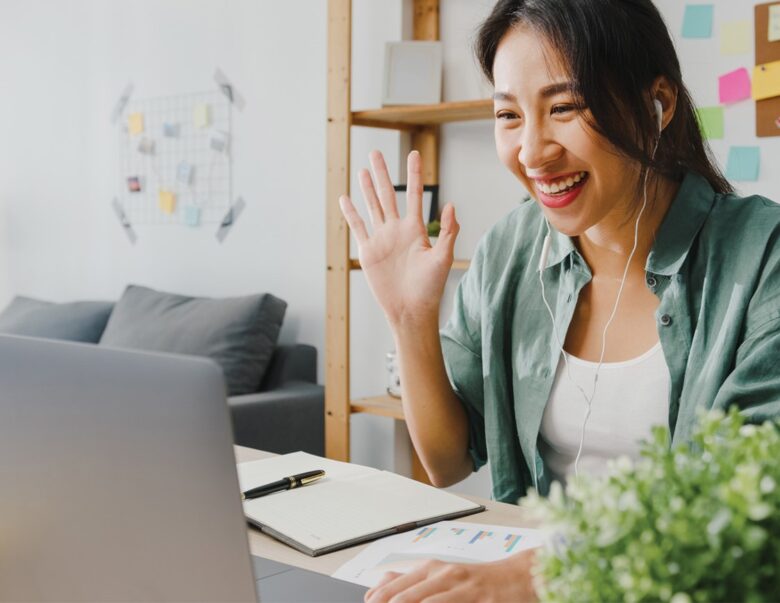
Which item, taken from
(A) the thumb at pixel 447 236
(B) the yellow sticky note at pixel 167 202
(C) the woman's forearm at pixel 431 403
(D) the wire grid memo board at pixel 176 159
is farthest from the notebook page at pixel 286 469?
(B) the yellow sticky note at pixel 167 202

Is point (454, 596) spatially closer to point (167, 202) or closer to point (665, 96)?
point (665, 96)

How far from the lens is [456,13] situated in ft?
9.70

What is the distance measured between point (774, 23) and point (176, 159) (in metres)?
2.31

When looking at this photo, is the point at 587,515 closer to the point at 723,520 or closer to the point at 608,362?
the point at 723,520

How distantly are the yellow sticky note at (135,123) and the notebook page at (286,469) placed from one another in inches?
110

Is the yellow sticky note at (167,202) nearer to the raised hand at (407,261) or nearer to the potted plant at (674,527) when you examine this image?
the raised hand at (407,261)

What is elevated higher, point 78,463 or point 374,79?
point 374,79

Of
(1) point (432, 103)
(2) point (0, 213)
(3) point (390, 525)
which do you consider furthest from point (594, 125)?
(2) point (0, 213)

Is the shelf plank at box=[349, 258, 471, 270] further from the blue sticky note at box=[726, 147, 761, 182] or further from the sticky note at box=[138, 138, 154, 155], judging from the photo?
the sticky note at box=[138, 138, 154, 155]

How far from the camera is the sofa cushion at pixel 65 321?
3.68 metres

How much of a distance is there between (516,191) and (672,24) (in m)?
0.62

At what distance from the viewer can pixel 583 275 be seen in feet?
4.79

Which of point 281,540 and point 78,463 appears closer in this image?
point 78,463

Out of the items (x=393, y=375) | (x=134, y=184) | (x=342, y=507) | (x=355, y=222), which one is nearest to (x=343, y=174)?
(x=393, y=375)
